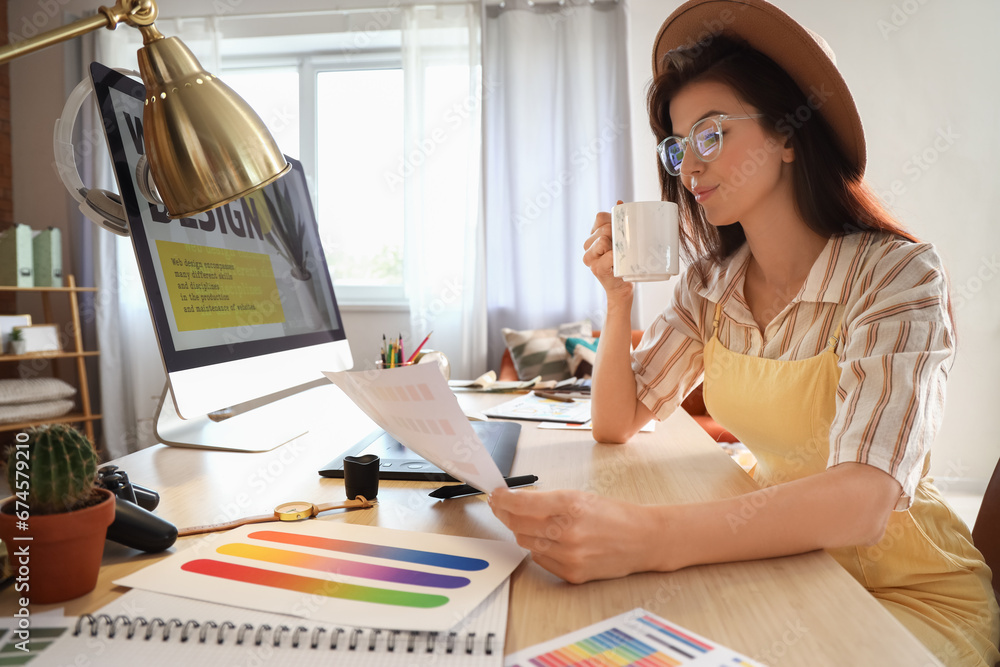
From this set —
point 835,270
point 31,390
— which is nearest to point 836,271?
point 835,270

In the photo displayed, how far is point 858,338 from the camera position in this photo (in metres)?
0.79

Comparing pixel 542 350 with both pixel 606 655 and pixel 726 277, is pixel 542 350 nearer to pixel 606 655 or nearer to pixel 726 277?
pixel 726 277

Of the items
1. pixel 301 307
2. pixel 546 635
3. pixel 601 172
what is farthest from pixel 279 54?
pixel 546 635

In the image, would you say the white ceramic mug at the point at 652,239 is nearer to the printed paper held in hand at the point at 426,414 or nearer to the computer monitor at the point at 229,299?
the printed paper held in hand at the point at 426,414

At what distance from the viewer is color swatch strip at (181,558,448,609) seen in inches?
19.5

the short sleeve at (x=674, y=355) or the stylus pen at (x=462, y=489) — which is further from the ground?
the short sleeve at (x=674, y=355)

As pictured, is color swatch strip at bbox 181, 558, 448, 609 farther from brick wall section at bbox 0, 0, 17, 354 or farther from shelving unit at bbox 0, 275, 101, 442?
brick wall section at bbox 0, 0, 17, 354

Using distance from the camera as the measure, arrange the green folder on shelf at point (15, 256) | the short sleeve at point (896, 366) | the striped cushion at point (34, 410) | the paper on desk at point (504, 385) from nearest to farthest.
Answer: the short sleeve at point (896, 366)
the paper on desk at point (504, 385)
the striped cushion at point (34, 410)
the green folder on shelf at point (15, 256)

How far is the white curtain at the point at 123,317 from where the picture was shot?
351 cm

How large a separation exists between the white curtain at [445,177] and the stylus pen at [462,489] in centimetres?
256

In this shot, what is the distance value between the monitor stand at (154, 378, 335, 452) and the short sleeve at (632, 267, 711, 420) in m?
0.61

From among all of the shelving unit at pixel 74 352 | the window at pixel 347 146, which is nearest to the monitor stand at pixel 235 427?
the window at pixel 347 146

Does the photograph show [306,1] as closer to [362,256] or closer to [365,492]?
[362,256]

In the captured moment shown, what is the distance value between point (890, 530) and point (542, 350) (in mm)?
2223
